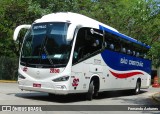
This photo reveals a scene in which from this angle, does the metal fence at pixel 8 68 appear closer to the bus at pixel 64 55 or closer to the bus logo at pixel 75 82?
the bus at pixel 64 55

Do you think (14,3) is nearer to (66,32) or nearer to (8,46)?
(8,46)

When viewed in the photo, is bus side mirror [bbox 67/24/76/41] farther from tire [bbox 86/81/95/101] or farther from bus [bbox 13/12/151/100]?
tire [bbox 86/81/95/101]

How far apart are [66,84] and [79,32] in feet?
7.68

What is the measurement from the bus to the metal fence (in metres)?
19.4

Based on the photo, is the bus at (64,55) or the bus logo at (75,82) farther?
the bus logo at (75,82)

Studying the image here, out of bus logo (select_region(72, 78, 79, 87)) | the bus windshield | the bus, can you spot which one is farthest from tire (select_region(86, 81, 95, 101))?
the bus windshield

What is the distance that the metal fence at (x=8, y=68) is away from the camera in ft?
119

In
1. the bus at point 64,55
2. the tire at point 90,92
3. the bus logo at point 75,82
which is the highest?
the bus at point 64,55

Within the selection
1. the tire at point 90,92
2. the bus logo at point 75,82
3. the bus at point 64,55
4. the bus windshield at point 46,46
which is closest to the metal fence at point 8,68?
the bus at point 64,55

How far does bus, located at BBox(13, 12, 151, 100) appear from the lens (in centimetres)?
1501

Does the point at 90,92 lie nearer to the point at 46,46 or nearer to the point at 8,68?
the point at 46,46

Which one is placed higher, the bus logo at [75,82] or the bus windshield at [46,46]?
the bus windshield at [46,46]

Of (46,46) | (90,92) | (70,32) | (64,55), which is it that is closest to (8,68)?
(90,92)

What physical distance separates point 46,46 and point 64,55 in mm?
862
